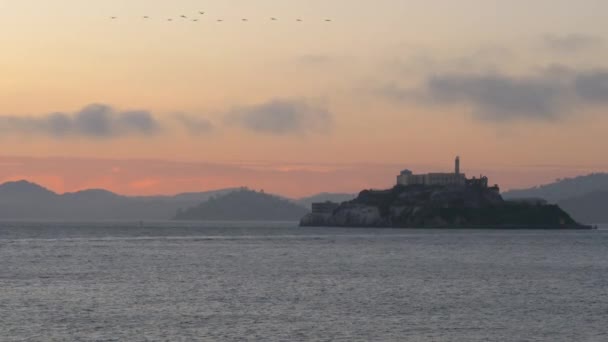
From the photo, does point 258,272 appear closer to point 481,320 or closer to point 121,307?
point 121,307

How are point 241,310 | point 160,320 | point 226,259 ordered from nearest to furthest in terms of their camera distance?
point 160,320 → point 241,310 → point 226,259

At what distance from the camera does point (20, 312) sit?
7631 cm

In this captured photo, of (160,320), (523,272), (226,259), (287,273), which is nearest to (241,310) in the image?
(160,320)

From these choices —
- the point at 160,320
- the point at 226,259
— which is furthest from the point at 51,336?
the point at 226,259

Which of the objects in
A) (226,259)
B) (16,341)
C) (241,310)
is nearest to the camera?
(16,341)

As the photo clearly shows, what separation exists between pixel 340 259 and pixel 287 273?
126 ft

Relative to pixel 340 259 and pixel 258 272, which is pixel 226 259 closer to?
pixel 340 259

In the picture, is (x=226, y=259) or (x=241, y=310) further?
(x=226, y=259)

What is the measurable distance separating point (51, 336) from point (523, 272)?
7988cm

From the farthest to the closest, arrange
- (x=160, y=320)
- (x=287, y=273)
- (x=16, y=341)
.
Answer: (x=287, y=273) → (x=160, y=320) → (x=16, y=341)

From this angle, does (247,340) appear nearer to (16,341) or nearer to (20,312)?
(16,341)

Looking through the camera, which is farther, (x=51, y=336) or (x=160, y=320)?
(x=160, y=320)

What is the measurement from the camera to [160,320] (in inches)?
2849

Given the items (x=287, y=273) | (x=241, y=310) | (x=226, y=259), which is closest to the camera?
(x=241, y=310)
